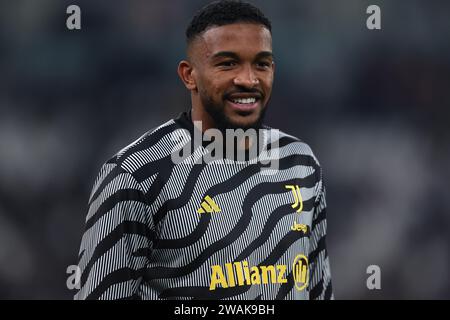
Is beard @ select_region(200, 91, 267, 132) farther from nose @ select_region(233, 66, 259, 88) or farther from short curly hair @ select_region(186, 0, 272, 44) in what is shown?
short curly hair @ select_region(186, 0, 272, 44)

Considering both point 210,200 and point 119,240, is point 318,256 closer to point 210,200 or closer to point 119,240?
point 210,200

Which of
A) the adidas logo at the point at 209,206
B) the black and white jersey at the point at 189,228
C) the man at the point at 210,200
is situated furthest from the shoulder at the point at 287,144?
the adidas logo at the point at 209,206

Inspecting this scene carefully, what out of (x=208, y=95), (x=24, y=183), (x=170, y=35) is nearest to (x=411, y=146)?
(x=170, y=35)

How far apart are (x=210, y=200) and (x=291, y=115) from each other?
9.15ft

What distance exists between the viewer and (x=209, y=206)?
2.30m

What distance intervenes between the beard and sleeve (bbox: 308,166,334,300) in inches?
16.7

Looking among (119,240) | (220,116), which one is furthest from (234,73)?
(119,240)

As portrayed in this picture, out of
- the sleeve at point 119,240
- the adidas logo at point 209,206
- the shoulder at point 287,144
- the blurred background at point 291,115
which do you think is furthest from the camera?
the blurred background at point 291,115

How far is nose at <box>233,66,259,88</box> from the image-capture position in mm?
2303

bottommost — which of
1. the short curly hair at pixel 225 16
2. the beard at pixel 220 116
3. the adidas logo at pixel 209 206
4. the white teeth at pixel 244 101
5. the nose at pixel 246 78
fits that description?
the adidas logo at pixel 209 206

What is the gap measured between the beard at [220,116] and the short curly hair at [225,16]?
9.0 inches

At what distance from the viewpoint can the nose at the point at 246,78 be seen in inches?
90.7

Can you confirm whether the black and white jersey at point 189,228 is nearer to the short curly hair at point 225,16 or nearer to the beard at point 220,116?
the beard at point 220,116

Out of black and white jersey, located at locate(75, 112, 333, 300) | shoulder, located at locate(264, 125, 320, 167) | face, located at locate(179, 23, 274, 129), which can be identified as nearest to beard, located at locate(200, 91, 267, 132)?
face, located at locate(179, 23, 274, 129)
